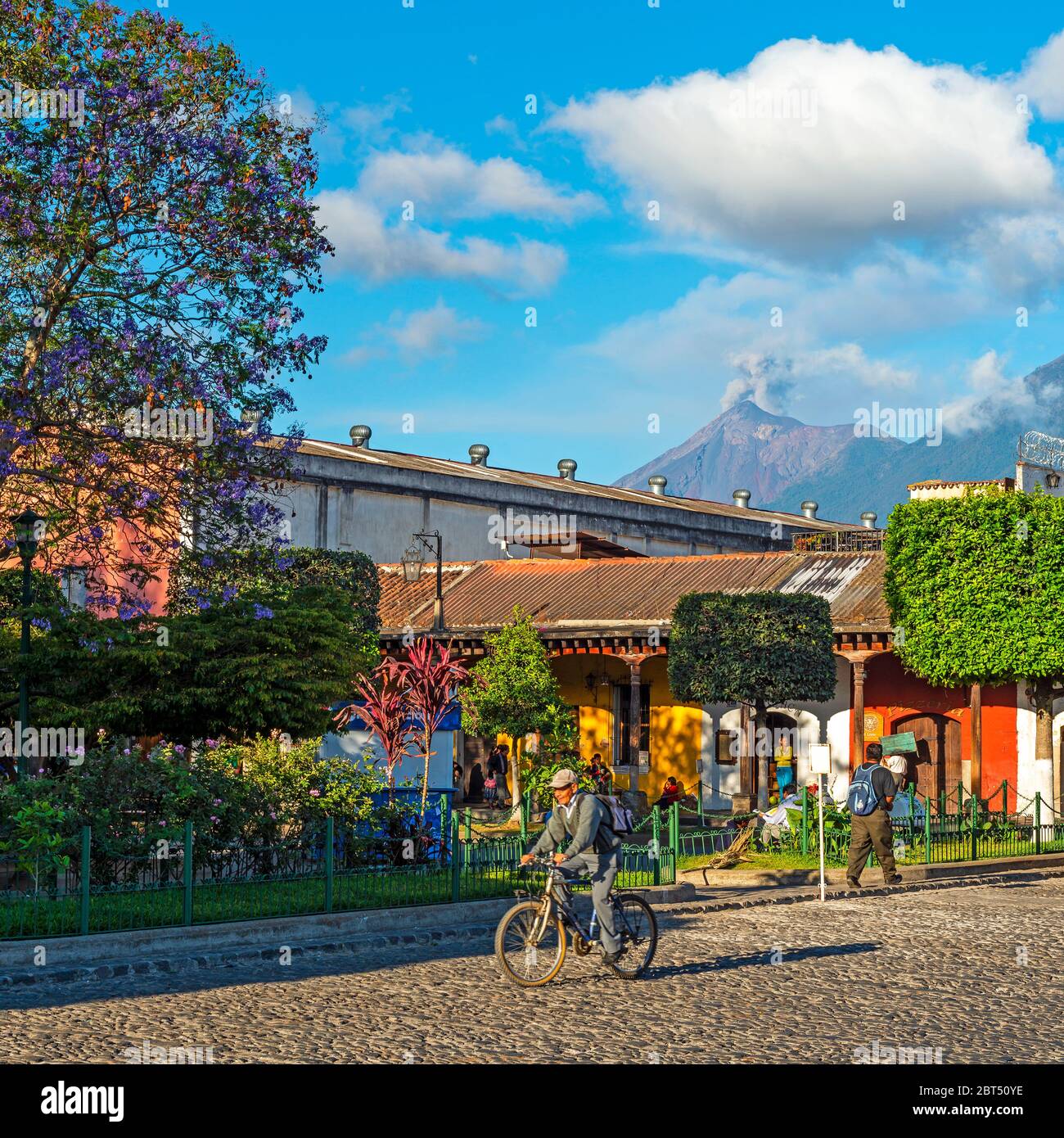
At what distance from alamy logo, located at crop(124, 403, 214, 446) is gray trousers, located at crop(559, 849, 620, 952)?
344 inches

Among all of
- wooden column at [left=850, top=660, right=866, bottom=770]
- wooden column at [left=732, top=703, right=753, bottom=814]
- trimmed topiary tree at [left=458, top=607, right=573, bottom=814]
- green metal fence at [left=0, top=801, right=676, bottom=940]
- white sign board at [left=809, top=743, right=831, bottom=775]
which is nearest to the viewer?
green metal fence at [left=0, top=801, right=676, bottom=940]

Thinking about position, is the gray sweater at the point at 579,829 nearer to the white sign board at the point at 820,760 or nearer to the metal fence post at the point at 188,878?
the metal fence post at the point at 188,878

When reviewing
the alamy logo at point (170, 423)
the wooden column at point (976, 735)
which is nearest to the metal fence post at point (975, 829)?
the wooden column at point (976, 735)

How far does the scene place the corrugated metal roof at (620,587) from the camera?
34156 millimetres

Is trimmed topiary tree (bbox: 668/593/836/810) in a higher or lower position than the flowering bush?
higher

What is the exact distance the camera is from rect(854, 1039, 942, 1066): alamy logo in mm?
8172

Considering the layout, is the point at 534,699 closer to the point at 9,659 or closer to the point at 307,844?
the point at 9,659

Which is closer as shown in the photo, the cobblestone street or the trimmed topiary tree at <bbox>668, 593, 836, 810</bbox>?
the cobblestone street

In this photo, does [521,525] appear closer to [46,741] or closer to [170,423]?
[46,741]

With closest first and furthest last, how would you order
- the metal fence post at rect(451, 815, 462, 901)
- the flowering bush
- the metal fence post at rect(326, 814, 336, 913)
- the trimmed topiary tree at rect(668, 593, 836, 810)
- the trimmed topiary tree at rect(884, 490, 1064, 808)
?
the flowering bush, the metal fence post at rect(326, 814, 336, 913), the metal fence post at rect(451, 815, 462, 901), the trimmed topiary tree at rect(884, 490, 1064, 808), the trimmed topiary tree at rect(668, 593, 836, 810)
